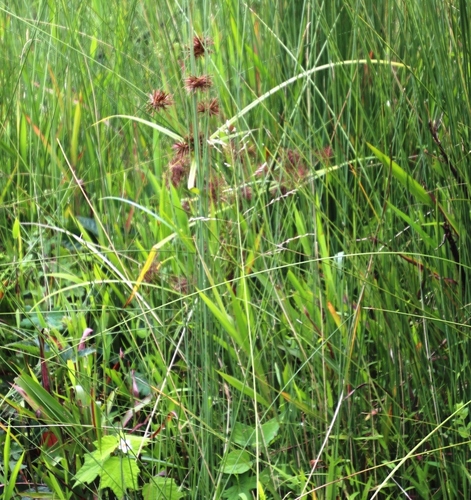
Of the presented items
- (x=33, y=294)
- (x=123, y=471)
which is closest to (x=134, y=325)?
(x=33, y=294)

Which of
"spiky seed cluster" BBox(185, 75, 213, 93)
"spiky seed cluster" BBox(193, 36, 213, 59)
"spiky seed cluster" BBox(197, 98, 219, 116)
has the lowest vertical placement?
"spiky seed cluster" BBox(197, 98, 219, 116)

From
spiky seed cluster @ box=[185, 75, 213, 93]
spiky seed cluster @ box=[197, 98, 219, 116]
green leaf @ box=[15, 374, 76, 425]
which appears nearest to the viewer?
spiky seed cluster @ box=[185, 75, 213, 93]

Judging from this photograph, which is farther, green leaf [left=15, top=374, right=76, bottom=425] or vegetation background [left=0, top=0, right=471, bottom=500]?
green leaf [left=15, top=374, right=76, bottom=425]

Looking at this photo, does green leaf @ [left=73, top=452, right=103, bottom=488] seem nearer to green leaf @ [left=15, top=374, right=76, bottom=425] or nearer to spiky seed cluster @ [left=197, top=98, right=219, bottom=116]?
green leaf @ [left=15, top=374, right=76, bottom=425]

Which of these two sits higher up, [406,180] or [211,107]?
[211,107]

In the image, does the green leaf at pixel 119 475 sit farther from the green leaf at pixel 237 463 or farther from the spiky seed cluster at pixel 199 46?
the spiky seed cluster at pixel 199 46

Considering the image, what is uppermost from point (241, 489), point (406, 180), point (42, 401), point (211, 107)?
point (211, 107)

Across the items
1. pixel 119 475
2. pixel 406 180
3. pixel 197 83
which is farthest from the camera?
pixel 406 180

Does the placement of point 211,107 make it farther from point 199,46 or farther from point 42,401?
point 42,401

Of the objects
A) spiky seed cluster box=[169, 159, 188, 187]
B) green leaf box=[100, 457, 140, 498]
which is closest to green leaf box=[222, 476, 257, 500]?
green leaf box=[100, 457, 140, 498]

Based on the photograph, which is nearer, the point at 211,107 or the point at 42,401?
the point at 211,107

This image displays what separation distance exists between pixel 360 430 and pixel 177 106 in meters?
0.81

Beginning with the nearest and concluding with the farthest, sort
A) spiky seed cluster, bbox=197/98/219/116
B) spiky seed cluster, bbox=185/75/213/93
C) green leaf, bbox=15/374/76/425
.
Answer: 1. spiky seed cluster, bbox=185/75/213/93
2. spiky seed cluster, bbox=197/98/219/116
3. green leaf, bbox=15/374/76/425

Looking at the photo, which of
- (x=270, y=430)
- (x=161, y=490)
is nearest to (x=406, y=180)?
(x=270, y=430)
